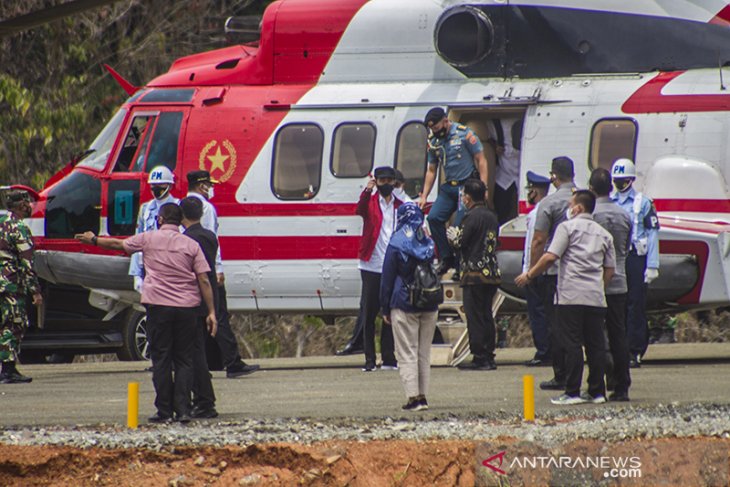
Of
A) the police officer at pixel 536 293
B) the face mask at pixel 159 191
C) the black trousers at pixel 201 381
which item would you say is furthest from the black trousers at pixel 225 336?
the police officer at pixel 536 293

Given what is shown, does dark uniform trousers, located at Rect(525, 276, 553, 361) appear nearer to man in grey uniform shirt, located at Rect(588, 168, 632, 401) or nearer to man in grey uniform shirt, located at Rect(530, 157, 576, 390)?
man in grey uniform shirt, located at Rect(530, 157, 576, 390)

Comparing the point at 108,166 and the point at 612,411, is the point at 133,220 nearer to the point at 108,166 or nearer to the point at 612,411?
the point at 108,166

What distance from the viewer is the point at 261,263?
15211 mm

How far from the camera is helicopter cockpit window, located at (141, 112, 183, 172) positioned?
15.6m

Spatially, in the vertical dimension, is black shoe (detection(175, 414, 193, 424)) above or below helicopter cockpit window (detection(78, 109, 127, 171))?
below

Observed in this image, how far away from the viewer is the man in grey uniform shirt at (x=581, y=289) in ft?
35.6

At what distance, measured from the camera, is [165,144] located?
1568cm

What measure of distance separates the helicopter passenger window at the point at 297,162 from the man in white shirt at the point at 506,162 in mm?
1978

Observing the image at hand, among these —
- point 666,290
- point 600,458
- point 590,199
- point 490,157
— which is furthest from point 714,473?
point 490,157

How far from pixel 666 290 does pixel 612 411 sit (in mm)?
3950

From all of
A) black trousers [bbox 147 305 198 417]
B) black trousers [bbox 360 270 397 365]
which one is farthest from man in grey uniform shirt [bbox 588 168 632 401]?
black trousers [bbox 147 305 198 417]

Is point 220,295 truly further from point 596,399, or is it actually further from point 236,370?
point 596,399

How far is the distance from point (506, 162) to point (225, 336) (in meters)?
3.93

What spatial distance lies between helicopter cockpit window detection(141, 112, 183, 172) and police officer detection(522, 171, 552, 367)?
163 inches
